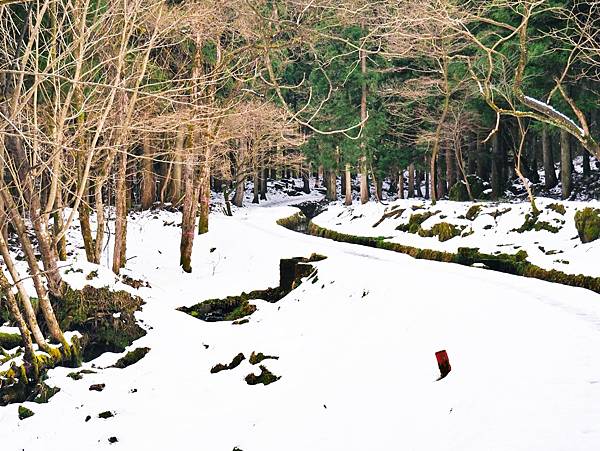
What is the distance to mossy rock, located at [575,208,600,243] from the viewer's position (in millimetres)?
13508

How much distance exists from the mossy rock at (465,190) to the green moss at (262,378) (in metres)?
22.2

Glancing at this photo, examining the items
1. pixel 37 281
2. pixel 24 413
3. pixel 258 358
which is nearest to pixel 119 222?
pixel 37 281

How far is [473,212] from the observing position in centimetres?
1864

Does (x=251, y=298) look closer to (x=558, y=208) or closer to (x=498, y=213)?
(x=498, y=213)

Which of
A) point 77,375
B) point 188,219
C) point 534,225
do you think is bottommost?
point 77,375

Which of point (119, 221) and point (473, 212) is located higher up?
point (119, 221)

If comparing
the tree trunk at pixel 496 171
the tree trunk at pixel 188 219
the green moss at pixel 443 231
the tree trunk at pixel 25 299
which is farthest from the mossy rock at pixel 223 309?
the tree trunk at pixel 496 171

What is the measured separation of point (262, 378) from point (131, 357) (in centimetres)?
295

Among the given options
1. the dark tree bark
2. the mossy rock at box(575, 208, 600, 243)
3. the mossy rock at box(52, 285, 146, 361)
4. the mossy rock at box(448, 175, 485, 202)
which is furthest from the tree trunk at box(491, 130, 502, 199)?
the mossy rock at box(52, 285, 146, 361)

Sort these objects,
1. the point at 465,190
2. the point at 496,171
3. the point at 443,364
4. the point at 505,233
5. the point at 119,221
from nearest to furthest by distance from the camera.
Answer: the point at 443,364 < the point at 119,221 < the point at 505,233 < the point at 496,171 < the point at 465,190

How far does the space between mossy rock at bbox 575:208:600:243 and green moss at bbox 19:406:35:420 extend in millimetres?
12082

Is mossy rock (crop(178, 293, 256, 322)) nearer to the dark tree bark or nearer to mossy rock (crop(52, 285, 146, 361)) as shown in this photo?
the dark tree bark

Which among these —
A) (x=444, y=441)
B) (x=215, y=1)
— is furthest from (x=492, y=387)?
(x=215, y=1)

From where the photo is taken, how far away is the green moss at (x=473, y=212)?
60.6ft
